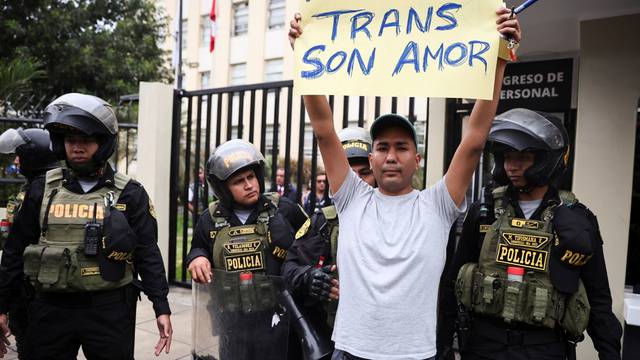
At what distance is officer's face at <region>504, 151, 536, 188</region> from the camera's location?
91.4 inches

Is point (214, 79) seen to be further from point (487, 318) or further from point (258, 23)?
point (487, 318)

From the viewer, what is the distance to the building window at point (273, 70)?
81.7 ft

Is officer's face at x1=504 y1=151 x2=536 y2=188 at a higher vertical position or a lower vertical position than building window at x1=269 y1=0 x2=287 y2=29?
lower

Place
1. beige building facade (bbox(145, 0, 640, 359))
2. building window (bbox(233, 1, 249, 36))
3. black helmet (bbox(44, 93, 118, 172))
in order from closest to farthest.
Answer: black helmet (bbox(44, 93, 118, 172)) → beige building facade (bbox(145, 0, 640, 359)) → building window (bbox(233, 1, 249, 36))

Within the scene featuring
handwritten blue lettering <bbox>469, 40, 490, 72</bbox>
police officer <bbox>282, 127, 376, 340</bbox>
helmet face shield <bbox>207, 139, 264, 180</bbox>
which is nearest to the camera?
handwritten blue lettering <bbox>469, 40, 490, 72</bbox>

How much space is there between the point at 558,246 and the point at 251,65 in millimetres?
24911

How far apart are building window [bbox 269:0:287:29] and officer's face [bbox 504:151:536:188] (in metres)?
23.4

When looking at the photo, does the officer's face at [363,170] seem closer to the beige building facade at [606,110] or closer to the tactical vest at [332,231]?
the tactical vest at [332,231]

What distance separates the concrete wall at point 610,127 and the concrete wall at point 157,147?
15.4 feet

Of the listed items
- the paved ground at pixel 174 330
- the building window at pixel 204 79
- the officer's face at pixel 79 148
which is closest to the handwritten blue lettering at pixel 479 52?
the officer's face at pixel 79 148

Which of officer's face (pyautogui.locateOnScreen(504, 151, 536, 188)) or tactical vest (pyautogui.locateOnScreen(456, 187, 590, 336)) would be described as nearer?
tactical vest (pyautogui.locateOnScreen(456, 187, 590, 336))

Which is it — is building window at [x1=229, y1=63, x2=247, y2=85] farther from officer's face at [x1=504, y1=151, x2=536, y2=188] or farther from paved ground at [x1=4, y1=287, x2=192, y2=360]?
officer's face at [x1=504, y1=151, x2=536, y2=188]

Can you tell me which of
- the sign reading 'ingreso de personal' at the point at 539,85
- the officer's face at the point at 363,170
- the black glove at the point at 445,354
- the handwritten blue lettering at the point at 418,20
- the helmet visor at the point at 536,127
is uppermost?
the sign reading 'ingreso de personal' at the point at 539,85

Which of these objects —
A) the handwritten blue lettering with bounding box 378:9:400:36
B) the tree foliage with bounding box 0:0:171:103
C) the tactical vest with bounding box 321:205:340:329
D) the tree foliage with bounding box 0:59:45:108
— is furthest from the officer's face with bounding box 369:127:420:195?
the tree foliage with bounding box 0:0:171:103
